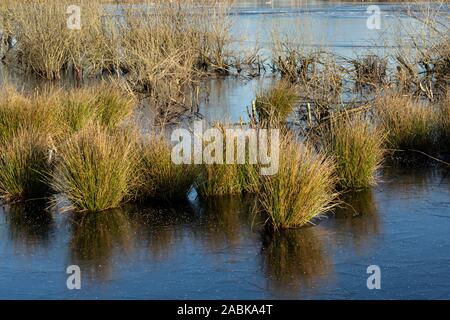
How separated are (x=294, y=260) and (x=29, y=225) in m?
2.82

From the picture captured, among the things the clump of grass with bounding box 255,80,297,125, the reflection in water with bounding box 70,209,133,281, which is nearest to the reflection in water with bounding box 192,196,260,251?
the reflection in water with bounding box 70,209,133,281

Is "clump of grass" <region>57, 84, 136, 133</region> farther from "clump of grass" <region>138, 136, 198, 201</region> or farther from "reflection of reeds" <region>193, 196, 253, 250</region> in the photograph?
"reflection of reeds" <region>193, 196, 253, 250</region>

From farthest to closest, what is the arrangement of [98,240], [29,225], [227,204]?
[227,204] < [29,225] < [98,240]

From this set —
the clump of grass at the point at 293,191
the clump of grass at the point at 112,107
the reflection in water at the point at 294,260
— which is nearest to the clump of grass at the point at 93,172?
the clump of grass at the point at 293,191

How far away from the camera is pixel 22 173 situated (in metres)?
8.35

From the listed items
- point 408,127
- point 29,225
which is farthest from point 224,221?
point 408,127

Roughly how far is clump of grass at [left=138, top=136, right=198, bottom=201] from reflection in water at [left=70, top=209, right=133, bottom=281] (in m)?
0.51

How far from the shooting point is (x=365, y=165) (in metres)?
8.66

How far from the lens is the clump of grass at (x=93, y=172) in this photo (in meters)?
7.68

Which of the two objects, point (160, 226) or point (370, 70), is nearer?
point (160, 226)

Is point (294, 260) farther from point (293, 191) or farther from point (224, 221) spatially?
point (224, 221)

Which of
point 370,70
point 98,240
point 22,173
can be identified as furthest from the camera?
point 370,70
